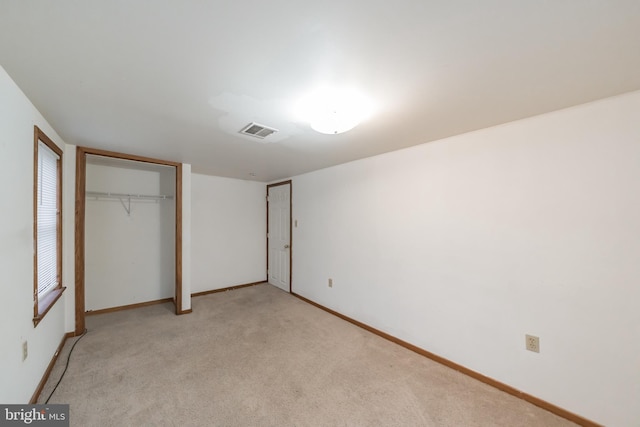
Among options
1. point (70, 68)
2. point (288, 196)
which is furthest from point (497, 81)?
point (288, 196)

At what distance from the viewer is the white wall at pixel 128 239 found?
11.5ft

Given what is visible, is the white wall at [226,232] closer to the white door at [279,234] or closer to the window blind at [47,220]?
the white door at [279,234]

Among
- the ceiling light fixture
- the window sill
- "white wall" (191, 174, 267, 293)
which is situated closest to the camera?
the ceiling light fixture

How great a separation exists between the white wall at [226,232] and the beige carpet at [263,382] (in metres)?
1.39

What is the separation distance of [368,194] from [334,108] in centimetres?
159

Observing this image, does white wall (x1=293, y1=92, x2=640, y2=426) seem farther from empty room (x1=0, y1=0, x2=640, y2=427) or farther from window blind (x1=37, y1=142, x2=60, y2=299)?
window blind (x1=37, y1=142, x2=60, y2=299)

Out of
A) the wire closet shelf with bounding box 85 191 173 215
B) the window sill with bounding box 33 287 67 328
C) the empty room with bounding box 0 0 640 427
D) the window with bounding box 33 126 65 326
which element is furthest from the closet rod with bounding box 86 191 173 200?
the window sill with bounding box 33 287 67 328

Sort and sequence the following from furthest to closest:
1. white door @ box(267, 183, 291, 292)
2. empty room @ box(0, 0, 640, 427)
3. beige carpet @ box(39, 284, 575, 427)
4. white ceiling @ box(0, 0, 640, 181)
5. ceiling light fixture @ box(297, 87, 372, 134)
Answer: white door @ box(267, 183, 291, 292)
beige carpet @ box(39, 284, 575, 427)
ceiling light fixture @ box(297, 87, 372, 134)
empty room @ box(0, 0, 640, 427)
white ceiling @ box(0, 0, 640, 181)

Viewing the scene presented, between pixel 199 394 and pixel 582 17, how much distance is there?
3.12 meters

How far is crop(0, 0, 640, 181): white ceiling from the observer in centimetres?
95

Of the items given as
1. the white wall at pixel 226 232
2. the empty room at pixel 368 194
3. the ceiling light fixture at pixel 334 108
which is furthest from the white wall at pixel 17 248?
Answer: the white wall at pixel 226 232

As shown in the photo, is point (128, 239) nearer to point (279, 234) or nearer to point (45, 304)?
point (45, 304)
